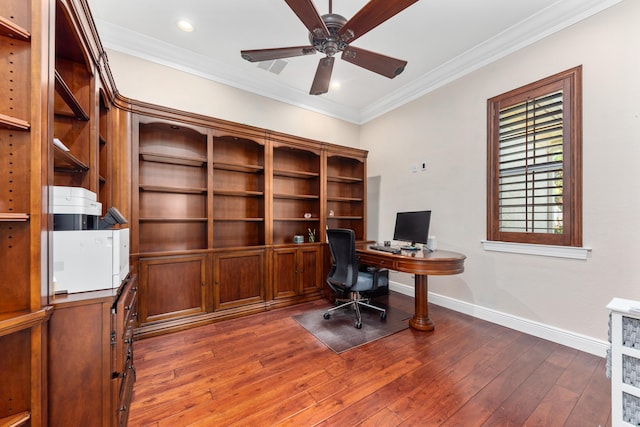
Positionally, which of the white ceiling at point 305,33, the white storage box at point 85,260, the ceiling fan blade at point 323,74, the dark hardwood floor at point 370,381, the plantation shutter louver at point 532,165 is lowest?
the dark hardwood floor at point 370,381

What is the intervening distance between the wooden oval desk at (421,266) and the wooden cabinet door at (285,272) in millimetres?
1073

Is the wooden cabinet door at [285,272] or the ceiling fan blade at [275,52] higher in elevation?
the ceiling fan blade at [275,52]

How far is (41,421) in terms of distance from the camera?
1.00 metres

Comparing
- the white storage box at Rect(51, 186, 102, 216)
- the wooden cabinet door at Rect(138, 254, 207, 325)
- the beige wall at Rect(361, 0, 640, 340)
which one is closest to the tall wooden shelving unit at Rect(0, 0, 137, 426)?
the white storage box at Rect(51, 186, 102, 216)

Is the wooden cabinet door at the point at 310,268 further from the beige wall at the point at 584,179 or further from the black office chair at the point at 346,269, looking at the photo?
the beige wall at the point at 584,179

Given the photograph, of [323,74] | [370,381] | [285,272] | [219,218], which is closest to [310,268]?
[285,272]

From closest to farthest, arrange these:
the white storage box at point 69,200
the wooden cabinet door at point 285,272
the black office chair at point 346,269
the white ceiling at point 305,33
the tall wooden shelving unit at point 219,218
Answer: the white storage box at point 69,200, the white ceiling at point 305,33, the tall wooden shelving unit at point 219,218, the black office chair at point 346,269, the wooden cabinet door at point 285,272

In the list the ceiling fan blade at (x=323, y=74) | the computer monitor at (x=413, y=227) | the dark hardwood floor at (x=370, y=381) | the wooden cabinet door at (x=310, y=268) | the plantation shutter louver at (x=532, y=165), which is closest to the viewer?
the dark hardwood floor at (x=370, y=381)

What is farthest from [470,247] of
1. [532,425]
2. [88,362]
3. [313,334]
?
[88,362]

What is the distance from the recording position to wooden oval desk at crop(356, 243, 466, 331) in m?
2.44

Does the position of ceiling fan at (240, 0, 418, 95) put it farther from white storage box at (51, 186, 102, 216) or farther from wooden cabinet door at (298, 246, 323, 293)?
wooden cabinet door at (298, 246, 323, 293)

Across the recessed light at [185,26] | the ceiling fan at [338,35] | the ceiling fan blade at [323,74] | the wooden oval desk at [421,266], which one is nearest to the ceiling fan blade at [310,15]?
the ceiling fan at [338,35]

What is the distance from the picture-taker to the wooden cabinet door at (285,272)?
335 cm

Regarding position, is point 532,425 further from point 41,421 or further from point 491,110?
point 491,110
